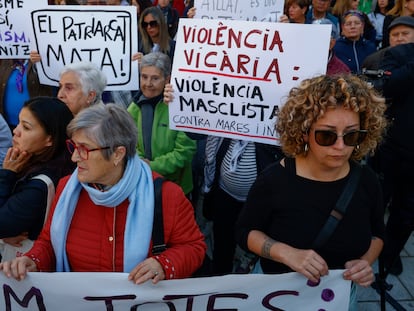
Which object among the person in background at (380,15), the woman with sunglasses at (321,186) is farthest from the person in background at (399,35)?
the person in background at (380,15)

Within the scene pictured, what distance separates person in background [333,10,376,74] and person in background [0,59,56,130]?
3093 millimetres

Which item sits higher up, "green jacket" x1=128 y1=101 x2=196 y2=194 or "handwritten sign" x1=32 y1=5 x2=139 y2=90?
"handwritten sign" x1=32 y1=5 x2=139 y2=90

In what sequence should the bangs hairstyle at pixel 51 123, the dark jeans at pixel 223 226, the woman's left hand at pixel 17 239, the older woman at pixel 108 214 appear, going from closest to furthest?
1. the older woman at pixel 108 214
2. the woman's left hand at pixel 17 239
3. the bangs hairstyle at pixel 51 123
4. the dark jeans at pixel 223 226

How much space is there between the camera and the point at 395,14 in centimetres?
534

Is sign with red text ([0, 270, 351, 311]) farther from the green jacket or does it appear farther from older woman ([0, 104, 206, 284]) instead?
the green jacket

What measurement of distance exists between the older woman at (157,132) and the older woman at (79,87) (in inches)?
12.3

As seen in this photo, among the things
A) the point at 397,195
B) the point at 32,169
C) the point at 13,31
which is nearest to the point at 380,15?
the point at 397,195

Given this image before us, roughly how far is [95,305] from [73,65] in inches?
75.4

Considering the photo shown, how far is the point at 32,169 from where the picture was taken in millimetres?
2180

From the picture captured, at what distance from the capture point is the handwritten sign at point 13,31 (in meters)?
3.78

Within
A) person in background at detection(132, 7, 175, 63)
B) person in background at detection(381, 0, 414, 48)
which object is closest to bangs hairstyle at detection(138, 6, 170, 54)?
person in background at detection(132, 7, 175, 63)

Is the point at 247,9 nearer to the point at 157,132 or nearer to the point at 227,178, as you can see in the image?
the point at 157,132

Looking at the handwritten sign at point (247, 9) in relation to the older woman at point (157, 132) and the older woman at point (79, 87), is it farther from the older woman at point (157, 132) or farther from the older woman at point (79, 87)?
the older woman at point (79, 87)

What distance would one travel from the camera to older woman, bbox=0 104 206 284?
189 centimetres
